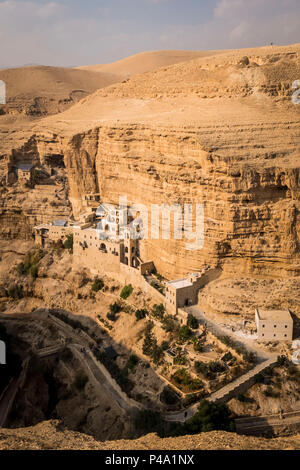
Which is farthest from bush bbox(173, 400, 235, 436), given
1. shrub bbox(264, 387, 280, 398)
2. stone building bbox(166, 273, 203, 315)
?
stone building bbox(166, 273, 203, 315)

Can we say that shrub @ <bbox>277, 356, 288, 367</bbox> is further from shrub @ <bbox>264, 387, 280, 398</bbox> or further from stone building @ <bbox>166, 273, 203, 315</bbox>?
stone building @ <bbox>166, 273, 203, 315</bbox>

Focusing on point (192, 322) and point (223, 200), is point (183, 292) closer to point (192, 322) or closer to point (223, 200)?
point (192, 322)

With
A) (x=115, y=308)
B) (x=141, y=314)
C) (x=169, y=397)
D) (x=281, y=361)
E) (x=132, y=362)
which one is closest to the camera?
(x=169, y=397)

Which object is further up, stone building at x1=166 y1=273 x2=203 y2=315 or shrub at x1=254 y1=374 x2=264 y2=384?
stone building at x1=166 y1=273 x2=203 y2=315

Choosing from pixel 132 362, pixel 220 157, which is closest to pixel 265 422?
pixel 132 362

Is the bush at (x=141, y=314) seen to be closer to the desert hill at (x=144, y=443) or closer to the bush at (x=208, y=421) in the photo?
the bush at (x=208, y=421)

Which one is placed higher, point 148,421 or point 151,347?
point 151,347

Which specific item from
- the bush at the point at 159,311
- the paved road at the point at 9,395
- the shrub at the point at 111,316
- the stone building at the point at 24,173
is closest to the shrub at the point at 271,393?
the bush at the point at 159,311
